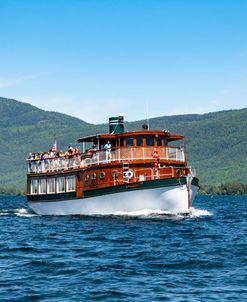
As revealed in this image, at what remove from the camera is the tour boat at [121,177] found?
132 ft

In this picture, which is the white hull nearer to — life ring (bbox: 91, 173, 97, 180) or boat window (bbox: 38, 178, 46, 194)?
life ring (bbox: 91, 173, 97, 180)

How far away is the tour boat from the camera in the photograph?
1588 inches

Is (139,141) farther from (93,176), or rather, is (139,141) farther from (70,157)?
(70,157)

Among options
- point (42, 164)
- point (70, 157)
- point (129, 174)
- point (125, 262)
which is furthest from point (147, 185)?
point (125, 262)

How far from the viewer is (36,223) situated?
135 feet

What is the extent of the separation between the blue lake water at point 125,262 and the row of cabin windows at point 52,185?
9.79 m

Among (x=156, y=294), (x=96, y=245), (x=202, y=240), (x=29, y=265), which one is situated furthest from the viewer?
(x=202, y=240)

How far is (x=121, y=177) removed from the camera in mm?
42844

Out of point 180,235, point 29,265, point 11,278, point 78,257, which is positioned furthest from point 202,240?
point 11,278

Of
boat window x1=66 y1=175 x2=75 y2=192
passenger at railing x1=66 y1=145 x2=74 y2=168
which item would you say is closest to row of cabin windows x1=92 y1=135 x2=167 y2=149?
boat window x1=66 y1=175 x2=75 y2=192

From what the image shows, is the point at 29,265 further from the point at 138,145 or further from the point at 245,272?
the point at 138,145

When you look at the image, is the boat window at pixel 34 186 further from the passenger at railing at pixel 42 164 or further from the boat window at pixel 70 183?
the boat window at pixel 70 183

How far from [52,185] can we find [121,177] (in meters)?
9.11

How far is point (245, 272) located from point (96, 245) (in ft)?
27.5
